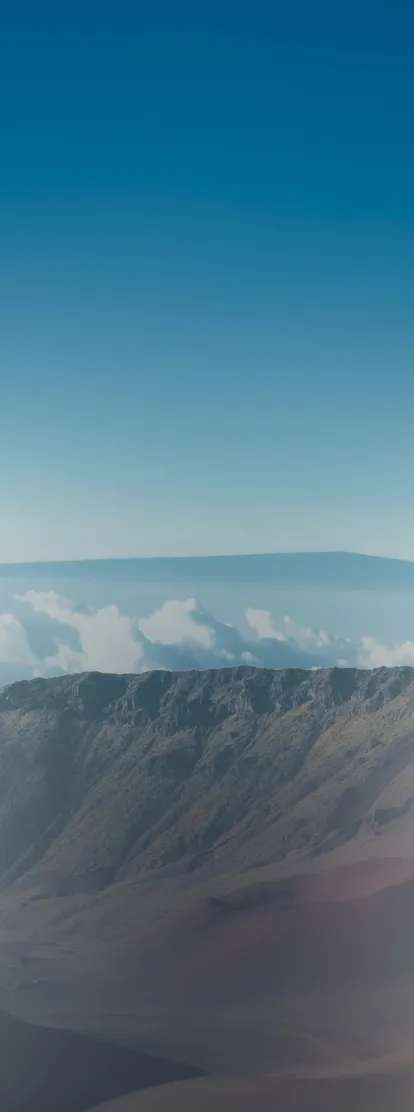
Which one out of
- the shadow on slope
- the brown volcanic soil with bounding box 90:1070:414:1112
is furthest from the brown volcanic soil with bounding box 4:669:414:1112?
the shadow on slope

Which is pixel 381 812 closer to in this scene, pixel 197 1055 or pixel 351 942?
pixel 351 942

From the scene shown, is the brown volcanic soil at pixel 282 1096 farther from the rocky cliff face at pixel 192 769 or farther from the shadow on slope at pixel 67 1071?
the rocky cliff face at pixel 192 769

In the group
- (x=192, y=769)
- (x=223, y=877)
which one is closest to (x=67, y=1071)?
(x=223, y=877)

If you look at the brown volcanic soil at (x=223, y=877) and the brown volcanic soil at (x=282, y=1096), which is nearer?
the brown volcanic soil at (x=282, y=1096)

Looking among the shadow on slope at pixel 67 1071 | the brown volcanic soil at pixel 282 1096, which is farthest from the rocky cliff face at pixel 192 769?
the brown volcanic soil at pixel 282 1096

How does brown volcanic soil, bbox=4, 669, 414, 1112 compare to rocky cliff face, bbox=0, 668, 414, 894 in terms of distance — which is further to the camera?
rocky cliff face, bbox=0, 668, 414, 894

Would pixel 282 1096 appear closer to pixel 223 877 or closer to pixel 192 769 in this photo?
pixel 223 877

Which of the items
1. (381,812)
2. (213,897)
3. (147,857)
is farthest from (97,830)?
(381,812)

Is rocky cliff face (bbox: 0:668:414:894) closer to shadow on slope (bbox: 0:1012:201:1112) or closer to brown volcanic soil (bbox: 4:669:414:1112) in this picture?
brown volcanic soil (bbox: 4:669:414:1112)
